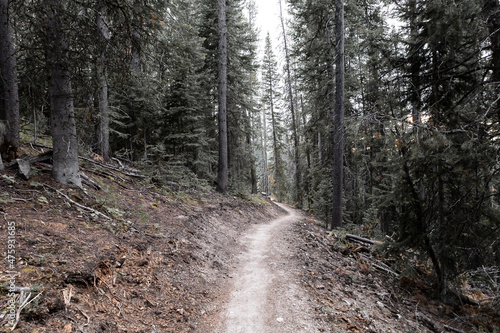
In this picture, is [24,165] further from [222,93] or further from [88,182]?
[222,93]

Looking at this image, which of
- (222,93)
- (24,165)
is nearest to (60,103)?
(24,165)

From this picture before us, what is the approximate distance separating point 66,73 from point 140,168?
574cm

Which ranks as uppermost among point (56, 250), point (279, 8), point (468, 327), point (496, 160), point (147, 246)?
point (279, 8)

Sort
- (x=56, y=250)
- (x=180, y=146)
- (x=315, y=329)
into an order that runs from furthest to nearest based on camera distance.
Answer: (x=180, y=146) < (x=315, y=329) < (x=56, y=250)

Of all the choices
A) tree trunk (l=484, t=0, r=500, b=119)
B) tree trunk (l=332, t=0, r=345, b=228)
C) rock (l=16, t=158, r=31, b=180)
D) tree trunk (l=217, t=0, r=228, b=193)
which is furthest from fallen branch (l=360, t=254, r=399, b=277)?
rock (l=16, t=158, r=31, b=180)

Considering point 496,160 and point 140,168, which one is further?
point 140,168

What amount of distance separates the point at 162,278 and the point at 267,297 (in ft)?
6.75

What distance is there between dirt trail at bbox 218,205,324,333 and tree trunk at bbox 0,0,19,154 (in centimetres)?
587

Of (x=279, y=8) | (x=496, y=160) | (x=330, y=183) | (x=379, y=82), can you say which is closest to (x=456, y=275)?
(x=496, y=160)

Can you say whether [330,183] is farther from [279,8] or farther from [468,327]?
[279,8]

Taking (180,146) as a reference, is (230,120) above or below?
above

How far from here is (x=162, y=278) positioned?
4.34 meters

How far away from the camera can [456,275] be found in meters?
5.37

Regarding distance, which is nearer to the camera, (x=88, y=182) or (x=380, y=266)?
(x=88, y=182)
